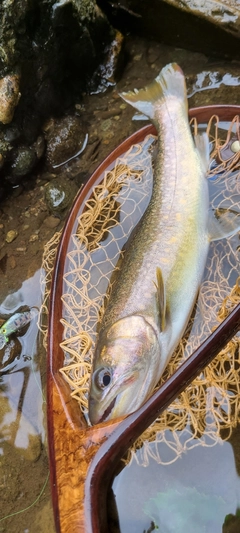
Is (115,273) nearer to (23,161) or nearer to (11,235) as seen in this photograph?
(11,235)

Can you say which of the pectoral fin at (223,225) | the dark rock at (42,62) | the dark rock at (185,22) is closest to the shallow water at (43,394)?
the dark rock at (185,22)

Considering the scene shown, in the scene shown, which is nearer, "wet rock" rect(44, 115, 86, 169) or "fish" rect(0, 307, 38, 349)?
"fish" rect(0, 307, 38, 349)

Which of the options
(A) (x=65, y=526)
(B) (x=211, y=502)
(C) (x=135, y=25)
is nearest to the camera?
(A) (x=65, y=526)

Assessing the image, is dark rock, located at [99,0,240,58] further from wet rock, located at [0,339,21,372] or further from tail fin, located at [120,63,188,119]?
wet rock, located at [0,339,21,372]

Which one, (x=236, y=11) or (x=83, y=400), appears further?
(x=236, y=11)

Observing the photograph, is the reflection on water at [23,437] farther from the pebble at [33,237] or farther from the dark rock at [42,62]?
the dark rock at [42,62]

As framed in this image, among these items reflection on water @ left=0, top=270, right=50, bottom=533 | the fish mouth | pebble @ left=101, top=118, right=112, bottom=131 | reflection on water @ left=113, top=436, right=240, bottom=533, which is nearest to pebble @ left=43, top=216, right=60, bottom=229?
reflection on water @ left=0, top=270, right=50, bottom=533

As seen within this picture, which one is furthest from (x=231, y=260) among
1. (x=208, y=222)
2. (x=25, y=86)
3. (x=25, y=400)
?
(x=25, y=86)

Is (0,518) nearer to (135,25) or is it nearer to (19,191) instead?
(19,191)
